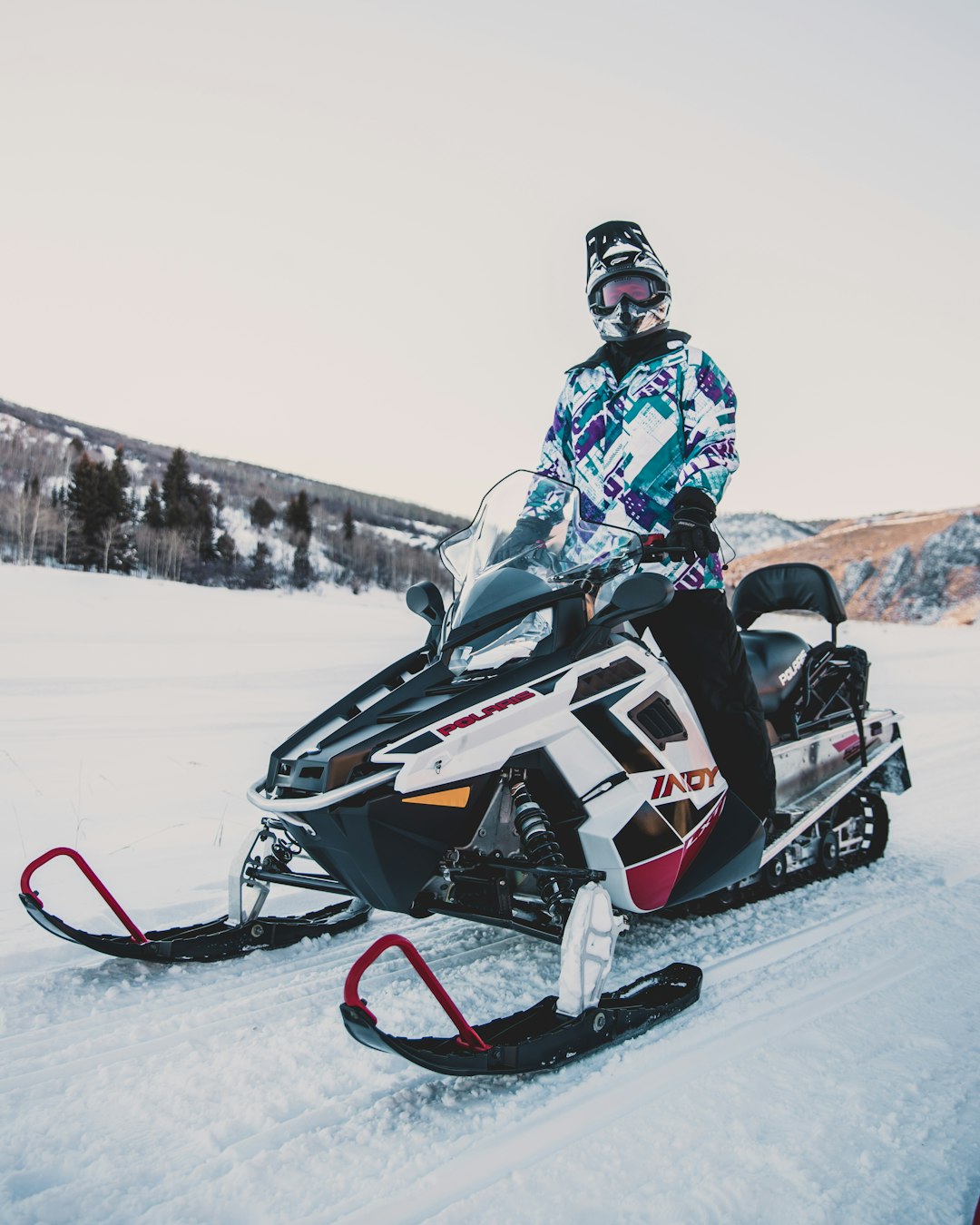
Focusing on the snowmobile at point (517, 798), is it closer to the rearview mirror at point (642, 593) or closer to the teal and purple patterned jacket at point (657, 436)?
the rearview mirror at point (642, 593)

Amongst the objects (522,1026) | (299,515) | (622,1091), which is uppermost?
(299,515)

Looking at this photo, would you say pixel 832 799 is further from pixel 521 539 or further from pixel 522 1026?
pixel 522 1026

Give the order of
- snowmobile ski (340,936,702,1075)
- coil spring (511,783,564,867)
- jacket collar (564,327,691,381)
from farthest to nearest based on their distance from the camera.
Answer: jacket collar (564,327,691,381)
coil spring (511,783,564,867)
snowmobile ski (340,936,702,1075)

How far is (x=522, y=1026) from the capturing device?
206cm

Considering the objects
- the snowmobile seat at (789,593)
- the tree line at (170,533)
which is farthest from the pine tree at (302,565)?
the snowmobile seat at (789,593)

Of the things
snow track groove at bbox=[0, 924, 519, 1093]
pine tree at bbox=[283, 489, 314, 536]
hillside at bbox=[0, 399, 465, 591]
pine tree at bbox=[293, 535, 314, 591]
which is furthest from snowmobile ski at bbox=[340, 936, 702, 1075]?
pine tree at bbox=[283, 489, 314, 536]

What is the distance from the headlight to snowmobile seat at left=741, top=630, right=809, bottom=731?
1.49m

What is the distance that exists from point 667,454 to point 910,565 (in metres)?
33.2

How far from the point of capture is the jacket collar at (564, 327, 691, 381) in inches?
119

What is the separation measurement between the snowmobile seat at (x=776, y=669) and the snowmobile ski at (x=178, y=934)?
80.6 inches

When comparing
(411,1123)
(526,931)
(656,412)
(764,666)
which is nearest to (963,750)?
(764,666)

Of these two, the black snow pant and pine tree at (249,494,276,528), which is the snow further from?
pine tree at (249,494,276,528)

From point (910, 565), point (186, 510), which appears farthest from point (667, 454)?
point (186, 510)

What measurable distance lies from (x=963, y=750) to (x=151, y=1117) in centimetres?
686
